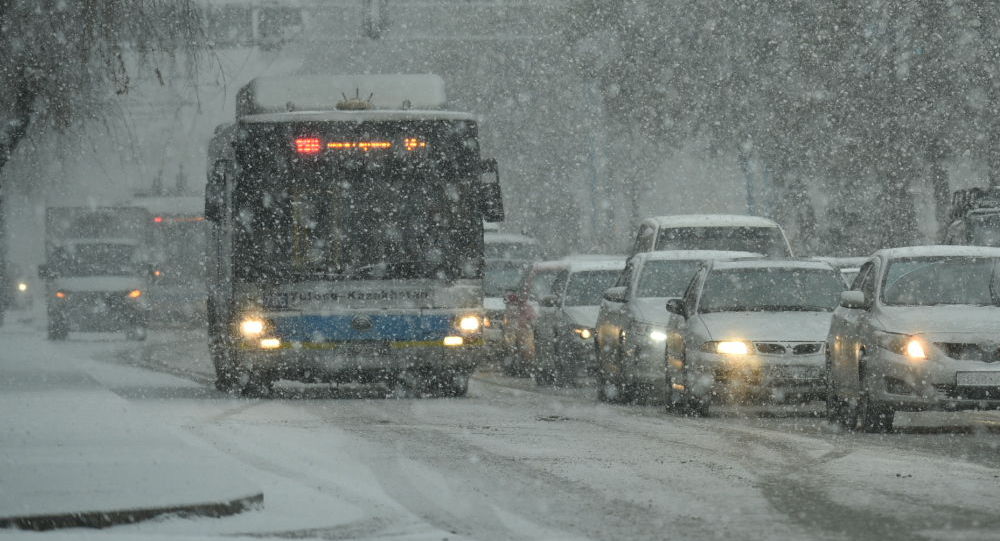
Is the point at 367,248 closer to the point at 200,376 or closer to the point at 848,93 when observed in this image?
the point at 200,376

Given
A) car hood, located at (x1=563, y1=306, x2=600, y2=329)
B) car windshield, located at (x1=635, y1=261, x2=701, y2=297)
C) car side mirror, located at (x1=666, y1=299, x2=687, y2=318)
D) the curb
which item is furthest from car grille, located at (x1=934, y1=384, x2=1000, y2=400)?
car hood, located at (x1=563, y1=306, x2=600, y2=329)

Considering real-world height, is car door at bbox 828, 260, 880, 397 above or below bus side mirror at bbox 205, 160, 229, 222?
below

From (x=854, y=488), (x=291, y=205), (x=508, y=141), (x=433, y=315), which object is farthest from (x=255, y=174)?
(x=508, y=141)

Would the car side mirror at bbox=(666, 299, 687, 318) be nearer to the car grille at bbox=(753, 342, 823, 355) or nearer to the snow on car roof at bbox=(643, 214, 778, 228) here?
the car grille at bbox=(753, 342, 823, 355)

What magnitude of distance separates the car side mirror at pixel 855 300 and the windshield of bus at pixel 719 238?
9.01 metres

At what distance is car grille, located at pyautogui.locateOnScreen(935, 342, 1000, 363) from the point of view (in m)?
15.8

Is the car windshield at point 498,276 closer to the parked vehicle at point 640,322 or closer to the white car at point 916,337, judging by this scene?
the parked vehicle at point 640,322

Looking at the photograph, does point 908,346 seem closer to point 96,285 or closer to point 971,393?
point 971,393

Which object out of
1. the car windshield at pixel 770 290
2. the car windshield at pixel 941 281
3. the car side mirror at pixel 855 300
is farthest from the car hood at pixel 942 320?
the car windshield at pixel 770 290

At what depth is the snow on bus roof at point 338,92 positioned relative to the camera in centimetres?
2195

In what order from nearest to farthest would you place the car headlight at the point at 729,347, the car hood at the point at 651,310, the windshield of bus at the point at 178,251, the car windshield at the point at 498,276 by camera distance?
the car headlight at the point at 729,347 → the car hood at the point at 651,310 → the car windshield at the point at 498,276 → the windshield of bus at the point at 178,251

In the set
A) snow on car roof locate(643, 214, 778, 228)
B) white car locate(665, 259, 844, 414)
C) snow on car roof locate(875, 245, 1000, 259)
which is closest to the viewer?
snow on car roof locate(875, 245, 1000, 259)

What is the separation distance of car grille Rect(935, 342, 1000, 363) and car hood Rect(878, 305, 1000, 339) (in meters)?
0.09

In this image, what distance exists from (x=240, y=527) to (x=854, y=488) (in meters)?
3.92
